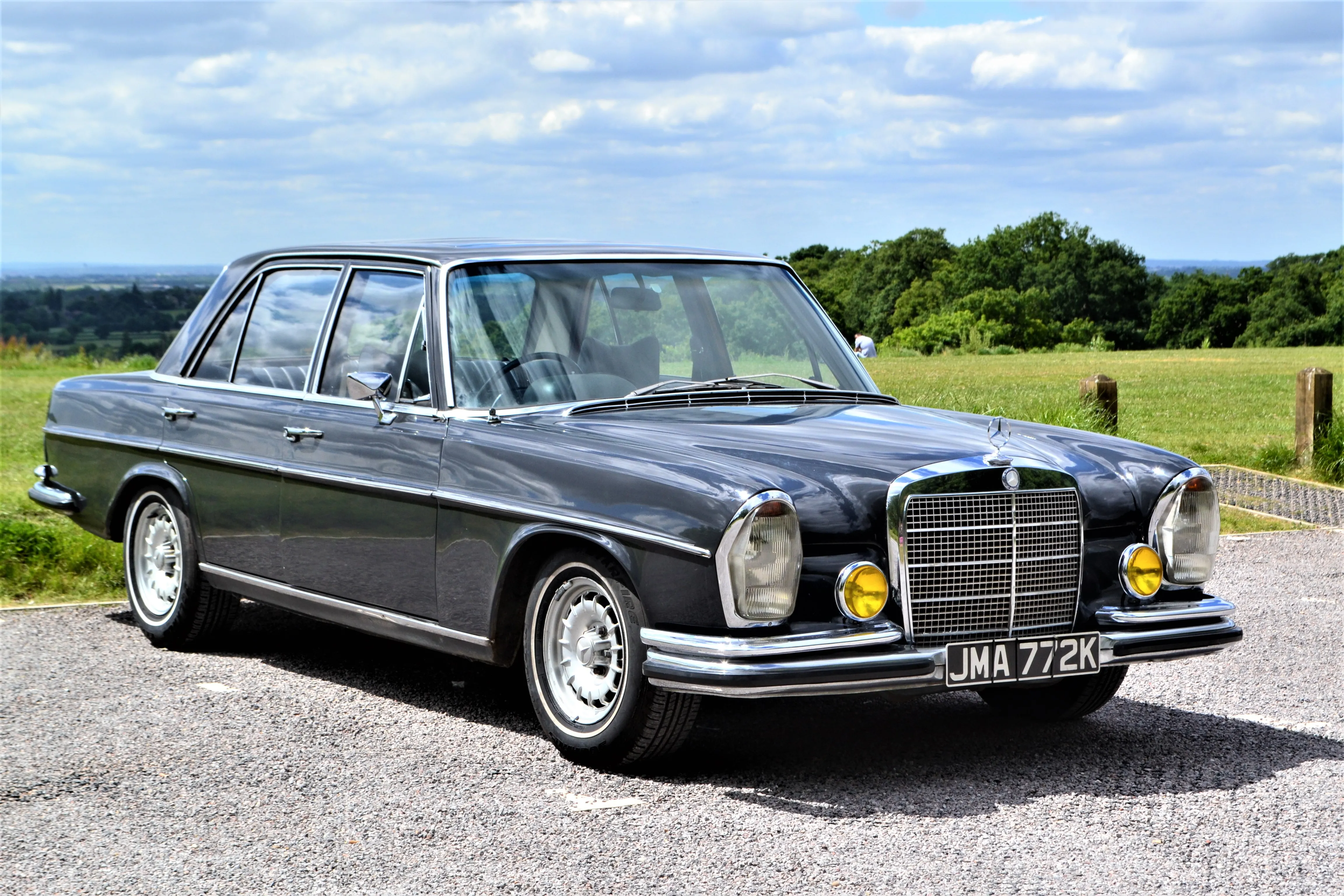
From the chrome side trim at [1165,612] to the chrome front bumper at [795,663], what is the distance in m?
0.76

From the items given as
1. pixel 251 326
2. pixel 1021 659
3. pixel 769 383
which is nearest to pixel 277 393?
pixel 251 326

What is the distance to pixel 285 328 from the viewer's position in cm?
718

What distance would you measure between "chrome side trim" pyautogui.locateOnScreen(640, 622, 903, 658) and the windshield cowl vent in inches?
47.4

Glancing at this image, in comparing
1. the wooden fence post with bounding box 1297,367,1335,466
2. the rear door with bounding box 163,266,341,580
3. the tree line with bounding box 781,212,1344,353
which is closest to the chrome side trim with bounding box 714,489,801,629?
the rear door with bounding box 163,266,341,580

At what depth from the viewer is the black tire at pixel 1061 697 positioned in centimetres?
603

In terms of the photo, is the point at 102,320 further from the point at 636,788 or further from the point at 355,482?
the point at 636,788

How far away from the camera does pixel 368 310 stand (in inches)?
261

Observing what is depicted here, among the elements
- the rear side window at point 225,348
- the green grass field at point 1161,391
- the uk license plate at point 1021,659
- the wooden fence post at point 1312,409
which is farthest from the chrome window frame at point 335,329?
the wooden fence post at point 1312,409

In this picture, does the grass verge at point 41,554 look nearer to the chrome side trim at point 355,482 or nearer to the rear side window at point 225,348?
the rear side window at point 225,348

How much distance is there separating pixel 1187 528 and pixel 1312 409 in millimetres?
9489

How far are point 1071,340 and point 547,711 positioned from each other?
8706 cm

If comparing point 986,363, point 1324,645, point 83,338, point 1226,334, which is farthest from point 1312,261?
point 1324,645

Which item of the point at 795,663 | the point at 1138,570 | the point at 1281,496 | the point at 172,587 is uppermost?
the point at 1138,570

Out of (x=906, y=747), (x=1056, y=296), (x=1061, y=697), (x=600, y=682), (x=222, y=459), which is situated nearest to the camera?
(x=600, y=682)
